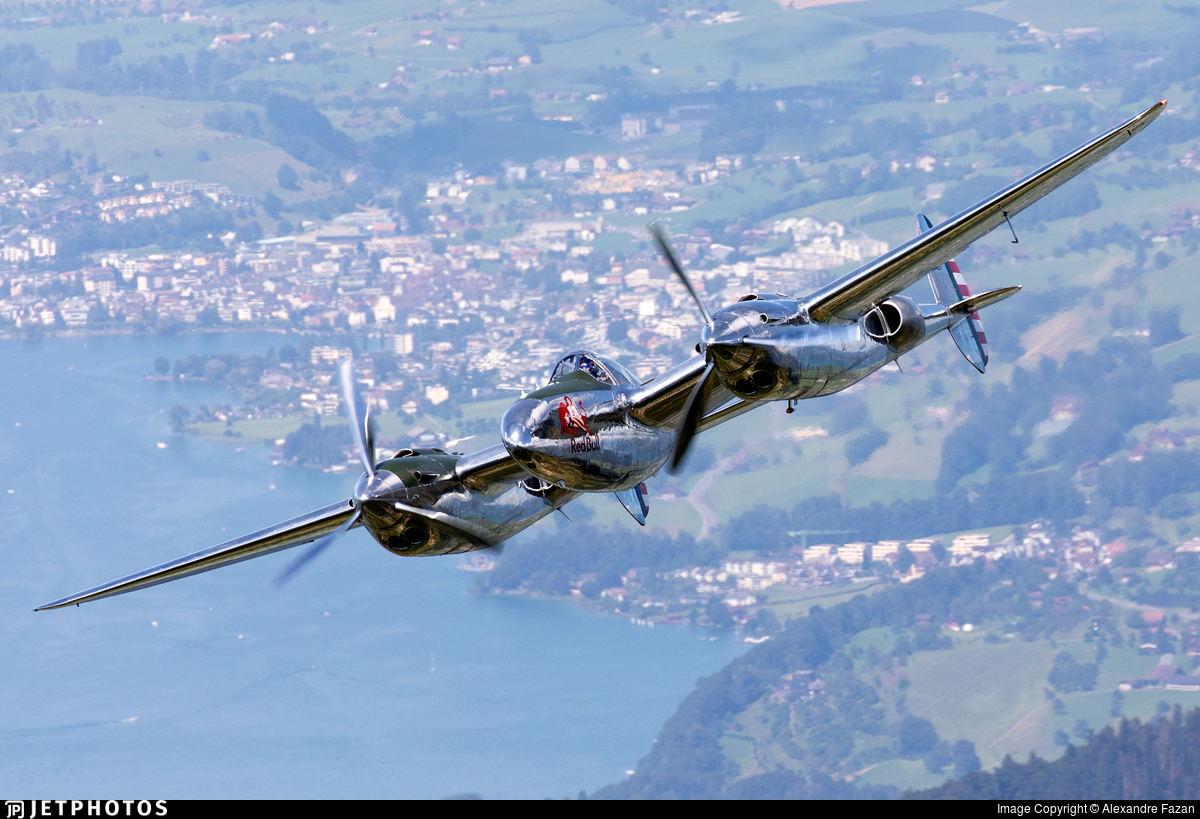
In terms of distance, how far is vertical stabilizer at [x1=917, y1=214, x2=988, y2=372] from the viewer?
4699 cm

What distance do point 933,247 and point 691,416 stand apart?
761 cm

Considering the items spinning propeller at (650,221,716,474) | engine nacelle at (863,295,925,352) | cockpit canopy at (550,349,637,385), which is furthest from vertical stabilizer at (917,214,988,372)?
spinning propeller at (650,221,716,474)

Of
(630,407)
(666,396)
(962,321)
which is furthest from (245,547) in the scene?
(962,321)

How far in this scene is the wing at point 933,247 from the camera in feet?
111

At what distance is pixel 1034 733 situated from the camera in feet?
632

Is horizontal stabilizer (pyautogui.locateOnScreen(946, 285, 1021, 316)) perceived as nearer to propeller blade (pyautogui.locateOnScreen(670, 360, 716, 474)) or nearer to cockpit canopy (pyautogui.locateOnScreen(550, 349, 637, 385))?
propeller blade (pyautogui.locateOnScreen(670, 360, 716, 474))

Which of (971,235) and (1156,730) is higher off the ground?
(971,235)

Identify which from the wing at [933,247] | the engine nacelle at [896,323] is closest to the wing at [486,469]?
the wing at [933,247]

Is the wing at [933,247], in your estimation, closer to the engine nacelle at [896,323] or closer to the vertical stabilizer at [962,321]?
the engine nacelle at [896,323]

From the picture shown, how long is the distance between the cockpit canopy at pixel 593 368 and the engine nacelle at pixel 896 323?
20.2 feet

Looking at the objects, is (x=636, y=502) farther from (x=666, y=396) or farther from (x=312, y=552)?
(x=312, y=552)
